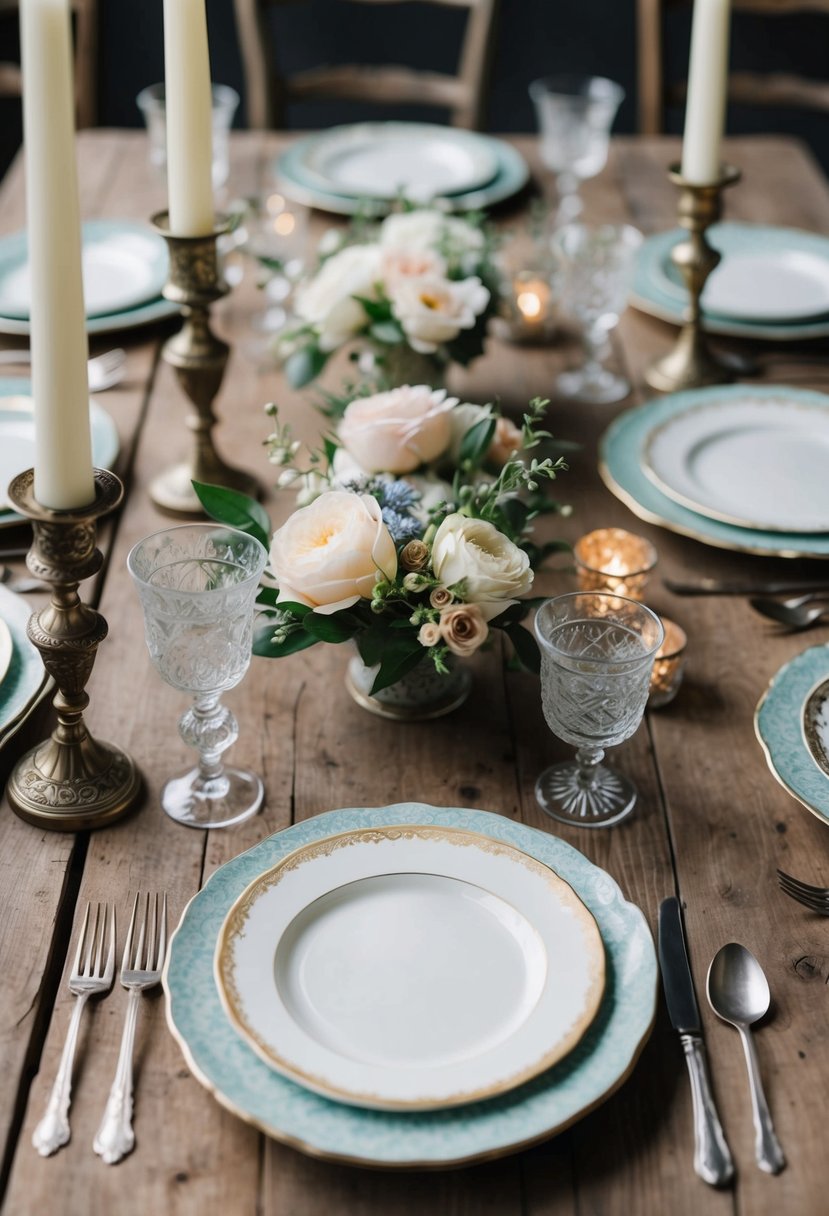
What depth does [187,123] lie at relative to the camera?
1.13 m

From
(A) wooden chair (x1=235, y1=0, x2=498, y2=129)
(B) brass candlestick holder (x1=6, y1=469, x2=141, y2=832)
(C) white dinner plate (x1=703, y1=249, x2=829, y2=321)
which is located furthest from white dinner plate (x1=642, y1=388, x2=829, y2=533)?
(A) wooden chair (x1=235, y1=0, x2=498, y2=129)

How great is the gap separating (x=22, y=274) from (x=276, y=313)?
0.34m

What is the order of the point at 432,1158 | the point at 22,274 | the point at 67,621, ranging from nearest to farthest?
the point at 432,1158 < the point at 67,621 < the point at 22,274

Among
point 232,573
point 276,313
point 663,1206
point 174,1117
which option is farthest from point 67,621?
point 276,313

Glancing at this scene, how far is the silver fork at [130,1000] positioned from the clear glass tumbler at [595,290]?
91cm

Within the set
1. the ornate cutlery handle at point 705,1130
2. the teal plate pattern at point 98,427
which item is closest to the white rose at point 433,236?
the teal plate pattern at point 98,427

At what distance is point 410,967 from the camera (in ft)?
2.54

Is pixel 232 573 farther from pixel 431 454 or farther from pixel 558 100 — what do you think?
pixel 558 100

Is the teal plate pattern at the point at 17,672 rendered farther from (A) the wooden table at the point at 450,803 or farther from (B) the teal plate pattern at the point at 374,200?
(B) the teal plate pattern at the point at 374,200

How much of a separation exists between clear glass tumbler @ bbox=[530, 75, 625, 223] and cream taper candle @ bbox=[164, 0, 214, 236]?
88 cm

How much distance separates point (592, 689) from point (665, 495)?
472 mm

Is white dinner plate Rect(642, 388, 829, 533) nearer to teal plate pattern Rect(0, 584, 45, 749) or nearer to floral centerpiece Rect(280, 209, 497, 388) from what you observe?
floral centerpiece Rect(280, 209, 497, 388)

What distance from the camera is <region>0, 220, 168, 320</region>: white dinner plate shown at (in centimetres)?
160

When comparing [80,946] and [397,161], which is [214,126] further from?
[80,946]
